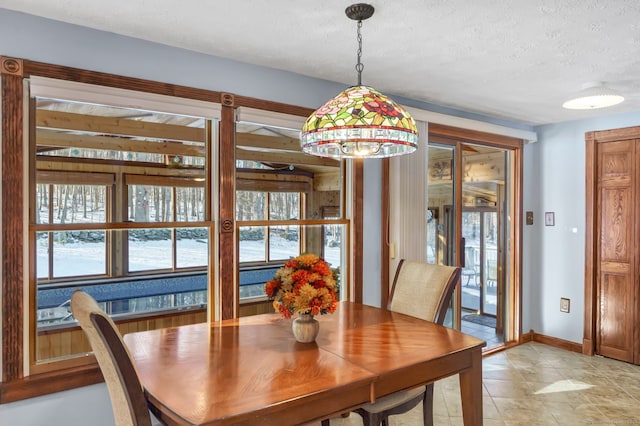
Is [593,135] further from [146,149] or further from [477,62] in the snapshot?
[146,149]

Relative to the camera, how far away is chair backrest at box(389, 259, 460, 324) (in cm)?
252

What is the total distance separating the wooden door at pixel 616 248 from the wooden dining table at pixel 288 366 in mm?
2888

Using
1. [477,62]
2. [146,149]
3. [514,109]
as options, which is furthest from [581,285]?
[146,149]

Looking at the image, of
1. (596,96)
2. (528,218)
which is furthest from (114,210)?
(528,218)

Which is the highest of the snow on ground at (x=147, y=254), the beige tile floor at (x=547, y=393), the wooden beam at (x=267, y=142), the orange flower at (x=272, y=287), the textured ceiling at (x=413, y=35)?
the textured ceiling at (x=413, y=35)

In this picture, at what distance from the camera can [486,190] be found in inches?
178

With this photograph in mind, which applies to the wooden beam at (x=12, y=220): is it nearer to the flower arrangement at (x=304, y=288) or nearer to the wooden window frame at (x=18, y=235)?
the wooden window frame at (x=18, y=235)

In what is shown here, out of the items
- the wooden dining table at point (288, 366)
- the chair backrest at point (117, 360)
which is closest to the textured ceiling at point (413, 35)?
the chair backrest at point (117, 360)

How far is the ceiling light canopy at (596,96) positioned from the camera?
3104 millimetres

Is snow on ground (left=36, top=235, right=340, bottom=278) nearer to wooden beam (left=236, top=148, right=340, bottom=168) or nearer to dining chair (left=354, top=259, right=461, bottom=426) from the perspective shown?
wooden beam (left=236, top=148, right=340, bottom=168)

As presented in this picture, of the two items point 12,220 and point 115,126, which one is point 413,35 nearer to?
point 115,126

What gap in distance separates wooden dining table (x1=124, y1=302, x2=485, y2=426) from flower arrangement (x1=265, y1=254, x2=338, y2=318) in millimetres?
185

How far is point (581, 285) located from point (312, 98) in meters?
3.35

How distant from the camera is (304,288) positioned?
73.0 inches
